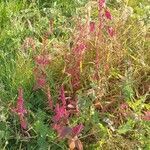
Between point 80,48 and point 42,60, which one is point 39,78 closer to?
point 42,60

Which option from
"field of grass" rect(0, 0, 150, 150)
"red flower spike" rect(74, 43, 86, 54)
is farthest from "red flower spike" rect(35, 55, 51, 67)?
"red flower spike" rect(74, 43, 86, 54)

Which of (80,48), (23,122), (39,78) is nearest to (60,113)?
(23,122)

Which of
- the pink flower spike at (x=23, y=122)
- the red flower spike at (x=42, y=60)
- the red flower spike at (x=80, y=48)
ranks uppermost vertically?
the red flower spike at (x=80, y=48)

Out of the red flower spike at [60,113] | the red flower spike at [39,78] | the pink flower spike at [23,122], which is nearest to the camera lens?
the red flower spike at [60,113]

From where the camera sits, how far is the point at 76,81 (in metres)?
2.71

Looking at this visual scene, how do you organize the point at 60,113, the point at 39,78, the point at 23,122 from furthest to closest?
the point at 39,78 → the point at 23,122 → the point at 60,113

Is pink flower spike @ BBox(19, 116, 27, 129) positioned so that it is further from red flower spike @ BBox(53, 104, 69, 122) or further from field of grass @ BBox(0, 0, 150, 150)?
red flower spike @ BBox(53, 104, 69, 122)

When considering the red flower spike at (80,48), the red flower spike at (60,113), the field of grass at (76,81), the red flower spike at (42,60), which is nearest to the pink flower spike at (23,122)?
the field of grass at (76,81)

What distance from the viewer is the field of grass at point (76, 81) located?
2422 mm

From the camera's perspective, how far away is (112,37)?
2.84 metres

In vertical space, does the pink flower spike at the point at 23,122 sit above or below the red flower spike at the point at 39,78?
below

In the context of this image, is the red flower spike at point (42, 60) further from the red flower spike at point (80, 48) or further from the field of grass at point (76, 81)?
the red flower spike at point (80, 48)

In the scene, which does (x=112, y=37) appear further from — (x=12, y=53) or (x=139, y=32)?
(x=12, y=53)

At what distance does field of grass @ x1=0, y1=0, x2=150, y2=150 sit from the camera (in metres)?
2.42
